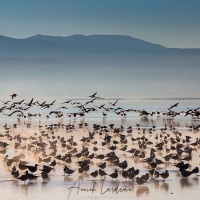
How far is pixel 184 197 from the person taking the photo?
17172 mm

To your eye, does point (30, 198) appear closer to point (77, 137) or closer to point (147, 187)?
point (147, 187)

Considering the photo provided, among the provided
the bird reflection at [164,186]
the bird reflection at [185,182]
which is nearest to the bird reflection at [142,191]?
the bird reflection at [164,186]

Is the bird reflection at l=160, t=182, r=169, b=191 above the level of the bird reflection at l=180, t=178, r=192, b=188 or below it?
above

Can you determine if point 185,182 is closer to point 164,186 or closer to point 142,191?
point 164,186

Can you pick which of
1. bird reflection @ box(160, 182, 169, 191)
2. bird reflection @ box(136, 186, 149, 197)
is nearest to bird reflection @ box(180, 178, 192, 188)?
bird reflection @ box(160, 182, 169, 191)

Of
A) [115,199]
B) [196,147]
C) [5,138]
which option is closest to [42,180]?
[115,199]

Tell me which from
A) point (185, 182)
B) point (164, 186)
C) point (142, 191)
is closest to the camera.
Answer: point (142, 191)

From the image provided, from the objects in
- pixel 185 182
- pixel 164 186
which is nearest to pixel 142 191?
pixel 164 186

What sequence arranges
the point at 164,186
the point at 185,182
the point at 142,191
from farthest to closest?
the point at 185,182 → the point at 164,186 → the point at 142,191

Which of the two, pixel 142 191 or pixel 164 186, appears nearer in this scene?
pixel 142 191

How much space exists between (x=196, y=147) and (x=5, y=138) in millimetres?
12321

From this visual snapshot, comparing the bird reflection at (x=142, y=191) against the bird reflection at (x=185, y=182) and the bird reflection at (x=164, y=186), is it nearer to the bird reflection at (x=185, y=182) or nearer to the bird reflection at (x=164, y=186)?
the bird reflection at (x=164, y=186)

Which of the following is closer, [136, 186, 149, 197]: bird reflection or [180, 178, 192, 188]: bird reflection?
[136, 186, 149, 197]: bird reflection

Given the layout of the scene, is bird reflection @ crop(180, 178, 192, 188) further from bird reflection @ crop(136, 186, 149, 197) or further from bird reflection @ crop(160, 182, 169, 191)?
bird reflection @ crop(136, 186, 149, 197)
